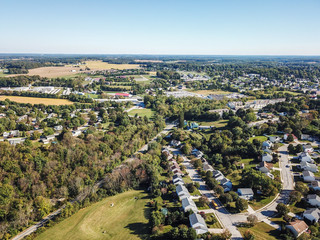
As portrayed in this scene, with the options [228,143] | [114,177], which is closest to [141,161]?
[114,177]

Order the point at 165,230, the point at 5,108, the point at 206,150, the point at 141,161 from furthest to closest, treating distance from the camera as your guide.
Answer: the point at 5,108 < the point at 206,150 < the point at 141,161 < the point at 165,230

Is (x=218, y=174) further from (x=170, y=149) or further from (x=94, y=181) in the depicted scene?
(x=94, y=181)

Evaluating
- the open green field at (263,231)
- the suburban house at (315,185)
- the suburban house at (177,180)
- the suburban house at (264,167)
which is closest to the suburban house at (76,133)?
the suburban house at (177,180)

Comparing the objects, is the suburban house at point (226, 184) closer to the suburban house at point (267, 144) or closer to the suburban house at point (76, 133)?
the suburban house at point (267, 144)

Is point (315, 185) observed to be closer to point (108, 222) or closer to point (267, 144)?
point (267, 144)

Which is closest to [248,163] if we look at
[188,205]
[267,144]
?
[267,144]
